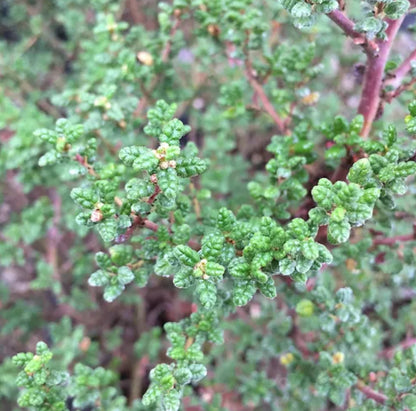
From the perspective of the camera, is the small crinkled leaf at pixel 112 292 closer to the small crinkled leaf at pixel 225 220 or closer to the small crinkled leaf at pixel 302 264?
the small crinkled leaf at pixel 225 220

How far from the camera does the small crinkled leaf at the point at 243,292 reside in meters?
0.93

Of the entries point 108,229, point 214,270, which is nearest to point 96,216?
point 108,229

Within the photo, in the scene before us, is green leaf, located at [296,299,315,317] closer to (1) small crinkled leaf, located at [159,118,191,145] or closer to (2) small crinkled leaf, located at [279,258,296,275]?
(2) small crinkled leaf, located at [279,258,296,275]

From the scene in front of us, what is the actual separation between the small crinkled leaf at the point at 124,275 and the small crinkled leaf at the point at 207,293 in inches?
7.8

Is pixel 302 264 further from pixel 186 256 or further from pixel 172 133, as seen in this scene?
pixel 172 133

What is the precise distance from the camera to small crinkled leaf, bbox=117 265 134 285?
1079 millimetres

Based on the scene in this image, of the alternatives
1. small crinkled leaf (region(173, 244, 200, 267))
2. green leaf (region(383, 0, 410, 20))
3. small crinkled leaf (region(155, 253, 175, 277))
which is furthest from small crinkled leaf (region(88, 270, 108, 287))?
green leaf (region(383, 0, 410, 20))

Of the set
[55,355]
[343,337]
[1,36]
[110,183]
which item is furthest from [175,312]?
[1,36]

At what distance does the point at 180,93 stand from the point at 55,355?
40.5 inches

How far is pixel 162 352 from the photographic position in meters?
2.11

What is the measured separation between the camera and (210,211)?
1.30 meters

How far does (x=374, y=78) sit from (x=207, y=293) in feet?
2.15

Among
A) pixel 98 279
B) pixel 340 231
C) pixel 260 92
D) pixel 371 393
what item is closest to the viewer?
pixel 340 231

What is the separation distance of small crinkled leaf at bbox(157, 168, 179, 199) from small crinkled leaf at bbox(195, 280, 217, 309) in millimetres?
175
